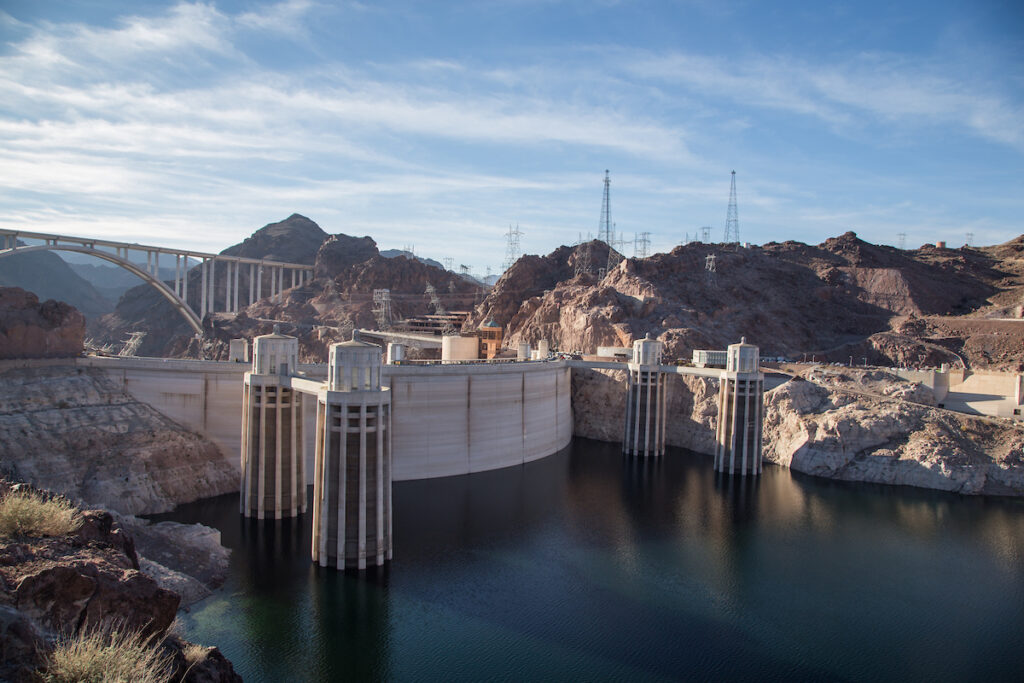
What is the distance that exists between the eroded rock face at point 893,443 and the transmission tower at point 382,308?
58.0m

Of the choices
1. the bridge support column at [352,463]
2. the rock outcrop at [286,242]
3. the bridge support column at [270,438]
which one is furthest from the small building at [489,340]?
the rock outcrop at [286,242]

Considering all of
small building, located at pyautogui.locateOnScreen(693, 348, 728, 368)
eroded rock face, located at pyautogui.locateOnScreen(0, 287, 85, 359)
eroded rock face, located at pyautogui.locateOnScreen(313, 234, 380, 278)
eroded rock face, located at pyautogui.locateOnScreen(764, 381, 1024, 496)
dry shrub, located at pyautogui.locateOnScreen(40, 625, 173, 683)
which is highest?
eroded rock face, located at pyautogui.locateOnScreen(313, 234, 380, 278)

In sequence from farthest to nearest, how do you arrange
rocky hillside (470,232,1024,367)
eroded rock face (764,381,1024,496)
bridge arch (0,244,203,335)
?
rocky hillside (470,232,1024,367), bridge arch (0,244,203,335), eroded rock face (764,381,1024,496)

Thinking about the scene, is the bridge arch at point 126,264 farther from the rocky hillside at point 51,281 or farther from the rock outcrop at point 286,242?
the rocky hillside at point 51,281

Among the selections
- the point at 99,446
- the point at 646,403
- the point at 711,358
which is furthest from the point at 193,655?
the point at 711,358

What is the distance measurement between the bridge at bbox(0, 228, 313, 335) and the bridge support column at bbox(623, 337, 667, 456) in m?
54.2

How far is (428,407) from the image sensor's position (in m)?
44.3

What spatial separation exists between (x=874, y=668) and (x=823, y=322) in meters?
61.0

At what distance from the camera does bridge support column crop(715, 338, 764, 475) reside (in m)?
49.3

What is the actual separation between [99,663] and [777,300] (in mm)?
77742

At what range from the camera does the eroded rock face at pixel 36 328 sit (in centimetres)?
3853

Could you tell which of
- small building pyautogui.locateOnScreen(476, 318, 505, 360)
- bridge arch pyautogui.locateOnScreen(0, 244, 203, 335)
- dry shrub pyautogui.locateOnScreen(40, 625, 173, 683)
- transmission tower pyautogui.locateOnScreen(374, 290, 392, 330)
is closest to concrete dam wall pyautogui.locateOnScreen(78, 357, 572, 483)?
small building pyautogui.locateOnScreen(476, 318, 505, 360)

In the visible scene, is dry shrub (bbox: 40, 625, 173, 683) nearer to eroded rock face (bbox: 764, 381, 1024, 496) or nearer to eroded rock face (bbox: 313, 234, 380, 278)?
eroded rock face (bbox: 764, 381, 1024, 496)

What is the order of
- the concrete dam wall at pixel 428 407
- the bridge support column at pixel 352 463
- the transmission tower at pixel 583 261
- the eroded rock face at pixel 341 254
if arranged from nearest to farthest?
the bridge support column at pixel 352 463
the concrete dam wall at pixel 428 407
the transmission tower at pixel 583 261
the eroded rock face at pixel 341 254
